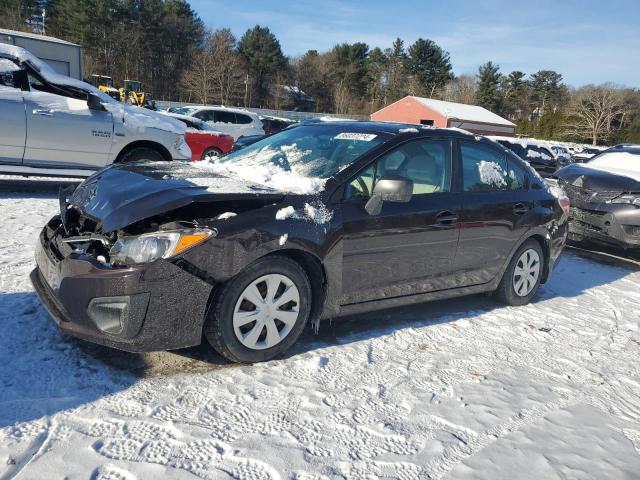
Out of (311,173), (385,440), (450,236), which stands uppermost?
(311,173)

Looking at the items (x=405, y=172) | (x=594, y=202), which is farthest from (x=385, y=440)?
(x=594, y=202)

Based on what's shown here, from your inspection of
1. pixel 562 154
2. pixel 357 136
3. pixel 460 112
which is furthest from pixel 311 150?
pixel 460 112

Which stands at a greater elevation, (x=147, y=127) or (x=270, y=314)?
(x=147, y=127)

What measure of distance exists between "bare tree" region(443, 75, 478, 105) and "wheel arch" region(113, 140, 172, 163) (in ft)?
246

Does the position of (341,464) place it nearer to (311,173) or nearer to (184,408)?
(184,408)

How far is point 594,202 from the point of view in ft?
24.8

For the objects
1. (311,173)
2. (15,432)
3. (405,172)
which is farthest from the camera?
(405,172)

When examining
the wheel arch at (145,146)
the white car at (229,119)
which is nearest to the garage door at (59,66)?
the white car at (229,119)

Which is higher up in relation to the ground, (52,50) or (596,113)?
(596,113)

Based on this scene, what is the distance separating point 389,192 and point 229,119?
15.2m

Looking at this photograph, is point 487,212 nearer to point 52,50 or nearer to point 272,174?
point 272,174

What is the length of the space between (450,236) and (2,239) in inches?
172

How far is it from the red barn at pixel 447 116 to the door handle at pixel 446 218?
4618cm

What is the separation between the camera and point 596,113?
54.0m
